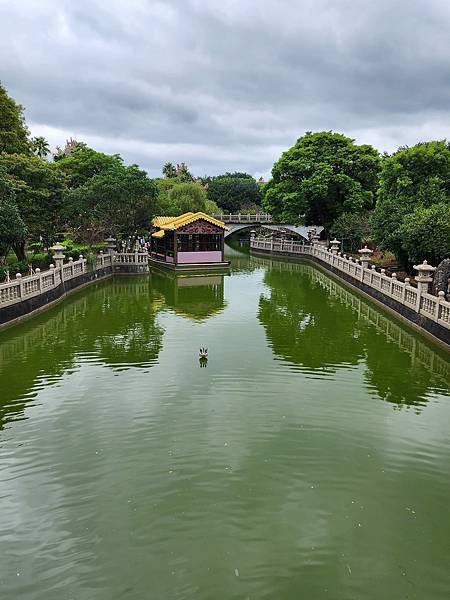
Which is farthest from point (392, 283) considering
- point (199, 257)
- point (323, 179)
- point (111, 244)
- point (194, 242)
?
point (323, 179)

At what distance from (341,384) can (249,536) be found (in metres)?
5.30

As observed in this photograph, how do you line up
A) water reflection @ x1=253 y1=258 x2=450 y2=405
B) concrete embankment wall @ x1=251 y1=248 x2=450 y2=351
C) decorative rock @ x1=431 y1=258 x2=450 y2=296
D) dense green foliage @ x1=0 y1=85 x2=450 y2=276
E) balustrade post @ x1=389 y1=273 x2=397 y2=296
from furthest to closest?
dense green foliage @ x1=0 y1=85 x2=450 y2=276
balustrade post @ x1=389 y1=273 x2=397 y2=296
decorative rock @ x1=431 y1=258 x2=450 y2=296
concrete embankment wall @ x1=251 y1=248 x2=450 y2=351
water reflection @ x1=253 y1=258 x2=450 y2=405

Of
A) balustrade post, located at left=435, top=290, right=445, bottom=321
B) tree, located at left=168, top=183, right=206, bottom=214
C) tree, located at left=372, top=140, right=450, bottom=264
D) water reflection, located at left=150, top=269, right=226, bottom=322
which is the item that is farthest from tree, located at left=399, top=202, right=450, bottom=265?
tree, located at left=168, top=183, right=206, bottom=214

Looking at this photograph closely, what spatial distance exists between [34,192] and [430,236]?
17914 millimetres

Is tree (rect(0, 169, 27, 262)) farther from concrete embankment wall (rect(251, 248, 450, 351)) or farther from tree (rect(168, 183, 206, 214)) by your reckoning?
tree (rect(168, 183, 206, 214))

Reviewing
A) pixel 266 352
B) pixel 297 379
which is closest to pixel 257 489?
pixel 297 379

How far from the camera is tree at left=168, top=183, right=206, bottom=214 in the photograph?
44406 millimetres

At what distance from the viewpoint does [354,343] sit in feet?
44.0

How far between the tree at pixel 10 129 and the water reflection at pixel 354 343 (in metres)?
18.0

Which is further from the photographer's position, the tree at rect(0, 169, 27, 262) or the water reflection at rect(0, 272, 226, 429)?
the tree at rect(0, 169, 27, 262)

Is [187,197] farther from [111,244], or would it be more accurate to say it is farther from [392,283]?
[392,283]

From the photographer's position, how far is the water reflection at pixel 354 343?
10.2 m

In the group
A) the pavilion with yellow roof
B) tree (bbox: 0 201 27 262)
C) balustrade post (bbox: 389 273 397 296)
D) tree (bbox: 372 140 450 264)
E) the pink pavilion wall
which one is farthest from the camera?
the pink pavilion wall

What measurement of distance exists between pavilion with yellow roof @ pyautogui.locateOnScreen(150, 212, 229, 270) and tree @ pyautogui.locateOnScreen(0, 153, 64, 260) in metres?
7.97
